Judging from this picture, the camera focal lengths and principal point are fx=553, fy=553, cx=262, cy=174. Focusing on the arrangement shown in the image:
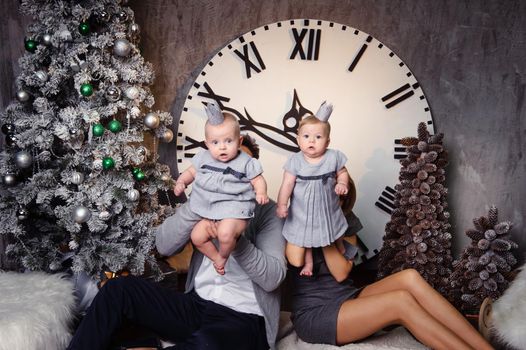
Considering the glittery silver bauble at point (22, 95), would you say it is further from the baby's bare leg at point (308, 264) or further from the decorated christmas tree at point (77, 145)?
the baby's bare leg at point (308, 264)

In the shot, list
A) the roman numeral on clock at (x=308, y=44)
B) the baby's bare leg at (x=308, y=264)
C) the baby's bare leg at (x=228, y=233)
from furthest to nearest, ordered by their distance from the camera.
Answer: the roman numeral on clock at (x=308, y=44) → the baby's bare leg at (x=308, y=264) → the baby's bare leg at (x=228, y=233)

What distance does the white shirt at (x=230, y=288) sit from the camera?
209cm

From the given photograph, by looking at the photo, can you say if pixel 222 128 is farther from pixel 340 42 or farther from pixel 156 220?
pixel 340 42

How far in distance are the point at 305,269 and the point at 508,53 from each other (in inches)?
69.2

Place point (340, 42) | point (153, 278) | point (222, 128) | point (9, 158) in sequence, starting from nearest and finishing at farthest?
1. point (222, 128)
2. point (9, 158)
3. point (153, 278)
4. point (340, 42)

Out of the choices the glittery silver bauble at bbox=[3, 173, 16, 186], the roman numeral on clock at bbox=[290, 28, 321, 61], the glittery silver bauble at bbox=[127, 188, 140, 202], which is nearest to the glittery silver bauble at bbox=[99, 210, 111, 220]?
the glittery silver bauble at bbox=[127, 188, 140, 202]

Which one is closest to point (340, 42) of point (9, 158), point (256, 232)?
point (256, 232)

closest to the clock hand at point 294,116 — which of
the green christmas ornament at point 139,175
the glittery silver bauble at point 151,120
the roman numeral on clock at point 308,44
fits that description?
the roman numeral on clock at point 308,44

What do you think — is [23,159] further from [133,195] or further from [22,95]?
[133,195]

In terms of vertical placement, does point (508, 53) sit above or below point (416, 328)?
above

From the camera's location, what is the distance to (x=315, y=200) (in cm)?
206

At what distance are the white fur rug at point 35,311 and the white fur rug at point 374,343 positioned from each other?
0.86 m

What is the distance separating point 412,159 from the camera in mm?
2801

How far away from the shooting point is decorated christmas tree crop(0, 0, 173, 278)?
244 cm
